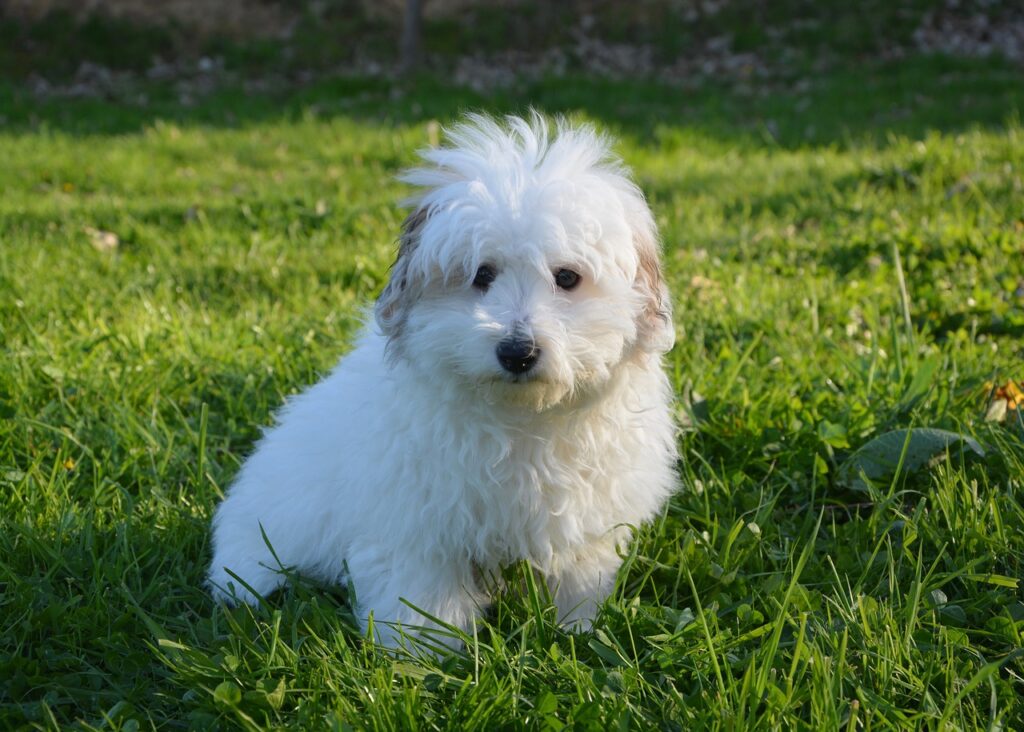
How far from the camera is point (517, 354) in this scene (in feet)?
6.94

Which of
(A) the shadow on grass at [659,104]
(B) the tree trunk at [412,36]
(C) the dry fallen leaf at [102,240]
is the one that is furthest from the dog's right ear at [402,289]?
(B) the tree trunk at [412,36]

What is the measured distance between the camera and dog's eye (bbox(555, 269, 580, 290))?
2305 millimetres

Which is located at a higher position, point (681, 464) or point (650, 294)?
point (650, 294)

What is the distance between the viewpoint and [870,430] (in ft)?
10.4

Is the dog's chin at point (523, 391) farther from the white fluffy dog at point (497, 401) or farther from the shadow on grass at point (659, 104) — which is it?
the shadow on grass at point (659, 104)

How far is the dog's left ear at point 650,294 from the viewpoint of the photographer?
2.39m

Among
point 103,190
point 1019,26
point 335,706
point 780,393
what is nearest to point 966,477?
point 780,393

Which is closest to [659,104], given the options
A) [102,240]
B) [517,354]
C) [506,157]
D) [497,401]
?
[102,240]

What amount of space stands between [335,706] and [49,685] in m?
0.79

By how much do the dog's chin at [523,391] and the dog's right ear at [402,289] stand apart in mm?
295

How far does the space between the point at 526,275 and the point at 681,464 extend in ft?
4.09

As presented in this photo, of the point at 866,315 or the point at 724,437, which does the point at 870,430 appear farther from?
the point at 866,315

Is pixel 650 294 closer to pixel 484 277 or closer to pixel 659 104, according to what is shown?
pixel 484 277

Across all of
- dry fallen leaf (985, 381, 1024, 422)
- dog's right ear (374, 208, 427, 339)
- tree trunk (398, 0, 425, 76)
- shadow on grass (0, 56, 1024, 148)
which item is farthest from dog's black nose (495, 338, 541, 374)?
tree trunk (398, 0, 425, 76)
